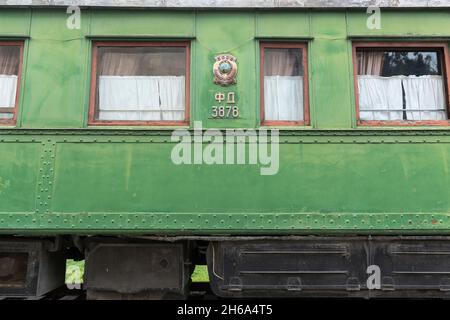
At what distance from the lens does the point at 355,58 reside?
3867 millimetres

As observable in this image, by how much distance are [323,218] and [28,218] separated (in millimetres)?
2605

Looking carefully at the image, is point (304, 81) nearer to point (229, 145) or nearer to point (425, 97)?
point (229, 145)

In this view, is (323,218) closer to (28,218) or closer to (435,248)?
(435,248)

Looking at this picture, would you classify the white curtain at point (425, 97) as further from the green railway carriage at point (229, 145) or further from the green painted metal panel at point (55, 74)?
the green painted metal panel at point (55, 74)

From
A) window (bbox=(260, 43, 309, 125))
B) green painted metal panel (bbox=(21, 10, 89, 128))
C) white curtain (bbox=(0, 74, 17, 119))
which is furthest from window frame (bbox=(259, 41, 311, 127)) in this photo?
white curtain (bbox=(0, 74, 17, 119))

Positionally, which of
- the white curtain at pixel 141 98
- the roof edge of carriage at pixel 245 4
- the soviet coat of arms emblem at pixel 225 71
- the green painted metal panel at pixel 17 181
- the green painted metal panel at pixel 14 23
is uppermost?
the roof edge of carriage at pixel 245 4

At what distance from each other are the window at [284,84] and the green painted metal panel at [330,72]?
0.35 ft

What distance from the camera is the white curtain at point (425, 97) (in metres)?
3.83

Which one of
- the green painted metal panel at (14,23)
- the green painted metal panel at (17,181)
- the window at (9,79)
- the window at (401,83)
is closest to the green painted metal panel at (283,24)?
the window at (401,83)

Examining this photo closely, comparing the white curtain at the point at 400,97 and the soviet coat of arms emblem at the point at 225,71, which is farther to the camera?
the white curtain at the point at 400,97

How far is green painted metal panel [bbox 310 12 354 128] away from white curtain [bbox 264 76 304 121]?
15 cm

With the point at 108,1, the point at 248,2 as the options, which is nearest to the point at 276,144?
the point at 248,2

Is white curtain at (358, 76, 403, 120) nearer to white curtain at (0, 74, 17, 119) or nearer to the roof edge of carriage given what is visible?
the roof edge of carriage

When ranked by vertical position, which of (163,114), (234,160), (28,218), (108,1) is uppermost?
(108,1)
